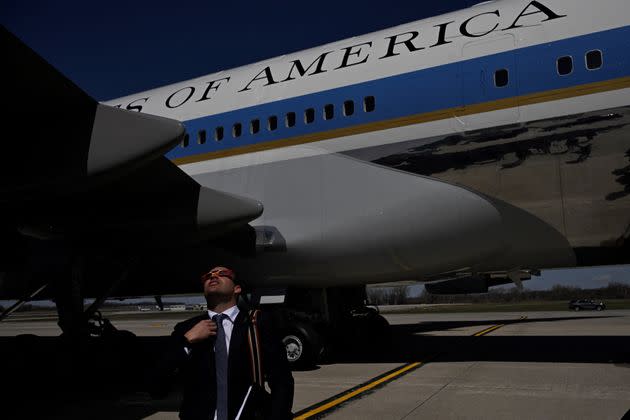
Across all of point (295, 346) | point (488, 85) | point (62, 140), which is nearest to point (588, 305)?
point (295, 346)

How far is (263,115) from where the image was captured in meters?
9.35

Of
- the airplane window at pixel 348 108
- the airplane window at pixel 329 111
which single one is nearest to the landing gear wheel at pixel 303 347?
the airplane window at pixel 329 111

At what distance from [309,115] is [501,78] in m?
3.04

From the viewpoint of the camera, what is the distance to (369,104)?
8.45 metres

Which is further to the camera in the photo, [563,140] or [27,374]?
[27,374]

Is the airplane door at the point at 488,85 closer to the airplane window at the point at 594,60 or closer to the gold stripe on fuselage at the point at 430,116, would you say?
the gold stripe on fuselage at the point at 430,116

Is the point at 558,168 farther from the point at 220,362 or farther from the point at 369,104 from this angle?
the point at 220,362

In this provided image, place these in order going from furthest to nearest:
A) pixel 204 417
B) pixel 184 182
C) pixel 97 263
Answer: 1. pixel 97 263
2. pixel 184 182
3. pixel 204 417

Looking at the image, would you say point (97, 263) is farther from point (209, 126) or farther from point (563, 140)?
point (563, 140)

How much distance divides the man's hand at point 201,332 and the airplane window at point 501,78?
250 inches

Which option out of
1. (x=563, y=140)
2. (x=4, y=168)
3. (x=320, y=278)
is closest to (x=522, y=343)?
(x=320, y=278)

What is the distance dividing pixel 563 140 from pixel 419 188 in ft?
6.69

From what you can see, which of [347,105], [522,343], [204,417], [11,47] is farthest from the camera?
[522,343]

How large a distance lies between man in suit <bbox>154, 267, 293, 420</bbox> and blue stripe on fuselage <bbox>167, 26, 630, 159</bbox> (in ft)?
19.9
